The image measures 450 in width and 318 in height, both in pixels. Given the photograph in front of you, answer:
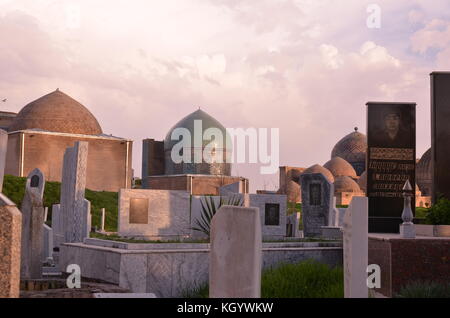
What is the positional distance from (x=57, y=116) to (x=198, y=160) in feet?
37.0

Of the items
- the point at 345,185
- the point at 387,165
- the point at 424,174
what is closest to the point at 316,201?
the point at 387,165

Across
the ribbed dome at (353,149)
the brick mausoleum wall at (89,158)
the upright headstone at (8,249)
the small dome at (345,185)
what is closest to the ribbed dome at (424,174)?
the ribbed dome at (353,149)

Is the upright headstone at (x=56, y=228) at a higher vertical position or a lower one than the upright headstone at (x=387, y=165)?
lower

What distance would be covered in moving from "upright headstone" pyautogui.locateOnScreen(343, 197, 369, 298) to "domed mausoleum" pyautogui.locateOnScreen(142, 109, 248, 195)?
3488cm

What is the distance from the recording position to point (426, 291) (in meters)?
8.58

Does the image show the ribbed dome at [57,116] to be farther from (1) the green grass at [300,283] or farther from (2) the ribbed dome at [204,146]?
(1) the green grass at [300,283]

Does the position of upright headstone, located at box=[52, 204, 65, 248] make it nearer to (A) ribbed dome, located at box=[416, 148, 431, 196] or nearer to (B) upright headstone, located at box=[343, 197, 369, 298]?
(B) upright headstone, located at box=[343, 197, 369, 298]

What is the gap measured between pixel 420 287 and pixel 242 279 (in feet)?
14.9

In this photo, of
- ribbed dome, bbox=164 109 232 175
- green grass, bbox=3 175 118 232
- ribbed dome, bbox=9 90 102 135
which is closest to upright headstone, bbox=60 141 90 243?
green grass, bbox=3 175 118 232

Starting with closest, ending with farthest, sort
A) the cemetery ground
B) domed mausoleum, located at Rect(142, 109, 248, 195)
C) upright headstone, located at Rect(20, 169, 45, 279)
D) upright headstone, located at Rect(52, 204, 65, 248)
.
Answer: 1. the cemetery ground
2. upright headstone, located at Rect(20, 169, 45, 279)
3. upright headstone, located at Rect(52, 204, 65, 248)
4. domed mausoleum, located at Rect(142, 109, 248, 195)

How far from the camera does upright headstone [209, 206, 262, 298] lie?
5.21 metres

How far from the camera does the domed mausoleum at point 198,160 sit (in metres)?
41.4

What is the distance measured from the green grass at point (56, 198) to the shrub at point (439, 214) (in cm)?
1707

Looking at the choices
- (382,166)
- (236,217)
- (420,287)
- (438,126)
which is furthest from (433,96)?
(236,217)
